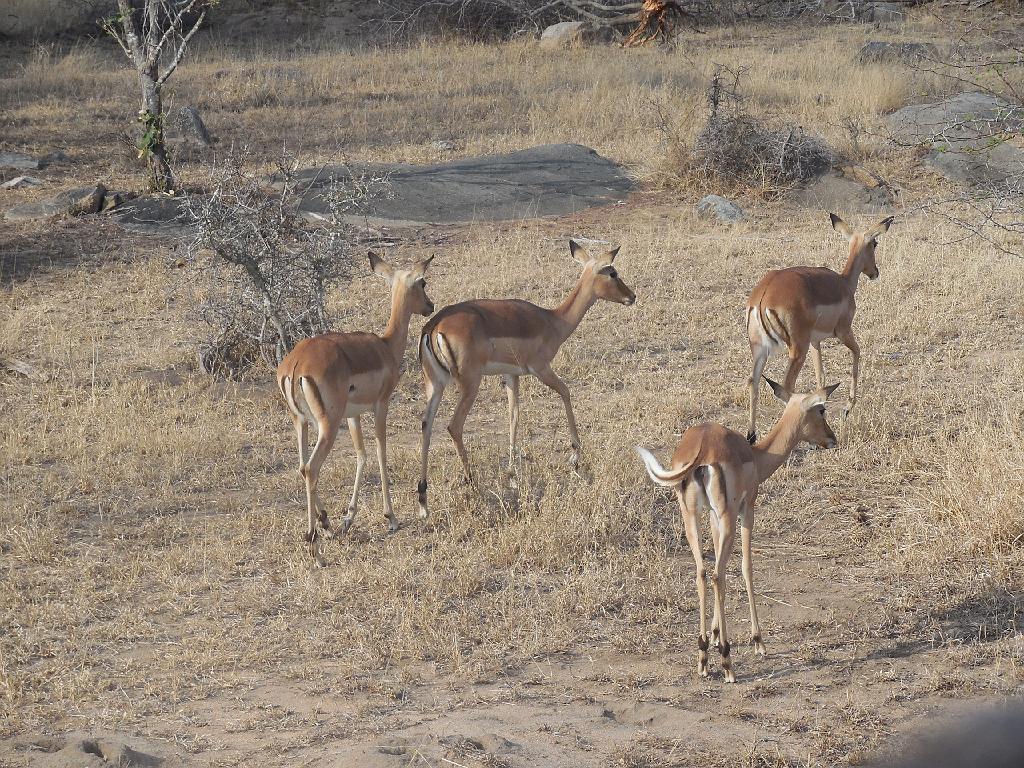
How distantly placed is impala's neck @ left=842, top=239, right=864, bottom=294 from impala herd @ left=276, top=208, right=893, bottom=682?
0.01m

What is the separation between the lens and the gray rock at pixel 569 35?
2241 cm

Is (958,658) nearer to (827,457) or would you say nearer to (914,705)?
(914,705)

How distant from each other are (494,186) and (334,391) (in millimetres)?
8442

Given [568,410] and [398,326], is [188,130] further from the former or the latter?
[568,410]

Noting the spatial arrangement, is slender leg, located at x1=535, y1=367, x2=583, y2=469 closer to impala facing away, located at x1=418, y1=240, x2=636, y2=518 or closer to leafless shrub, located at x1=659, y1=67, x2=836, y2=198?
impala facing away, located at x1=418, y1=240, x2=636, y2=518

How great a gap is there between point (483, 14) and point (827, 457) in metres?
18.5

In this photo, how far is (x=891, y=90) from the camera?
17375 millimetres

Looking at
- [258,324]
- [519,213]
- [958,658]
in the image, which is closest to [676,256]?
[519,213]

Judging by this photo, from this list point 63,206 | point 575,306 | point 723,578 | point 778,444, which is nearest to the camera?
point 723,578

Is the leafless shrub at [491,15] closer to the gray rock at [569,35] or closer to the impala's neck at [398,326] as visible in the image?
the gray rock at [569,35]

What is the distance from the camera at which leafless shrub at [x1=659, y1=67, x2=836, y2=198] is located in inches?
557

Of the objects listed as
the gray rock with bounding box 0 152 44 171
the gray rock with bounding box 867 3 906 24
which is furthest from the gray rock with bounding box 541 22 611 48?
the gray rock with bounding box 0 152 44 171

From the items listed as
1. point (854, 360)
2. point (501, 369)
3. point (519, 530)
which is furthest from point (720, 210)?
point (519, 530)

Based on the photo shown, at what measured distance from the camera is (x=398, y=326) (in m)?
7.06
